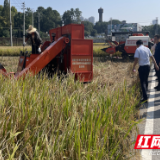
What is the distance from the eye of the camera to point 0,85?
16.0 feet

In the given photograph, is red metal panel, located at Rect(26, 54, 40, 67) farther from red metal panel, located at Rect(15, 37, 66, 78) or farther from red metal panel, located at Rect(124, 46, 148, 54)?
red metal panel, located at Rect(124, 46, 148, 54)

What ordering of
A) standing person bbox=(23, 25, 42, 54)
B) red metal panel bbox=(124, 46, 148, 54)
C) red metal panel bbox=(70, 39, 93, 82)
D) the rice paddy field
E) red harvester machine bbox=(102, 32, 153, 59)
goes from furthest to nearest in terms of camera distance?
red metal panel bbox=(124, 46, 148, 54)
red harvester machine bbox=(102, 32, 153, 59)
standing person bbox=(23, 25, 42, 54)
red metal panel bbox=(70, 39, 93, 82)
the rice paddy field

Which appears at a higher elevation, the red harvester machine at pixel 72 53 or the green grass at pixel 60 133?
the red harvester machine at pixel 72 53

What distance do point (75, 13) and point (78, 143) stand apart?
137 metres

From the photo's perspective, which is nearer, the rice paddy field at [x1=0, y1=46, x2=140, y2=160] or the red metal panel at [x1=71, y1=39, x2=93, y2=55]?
the rice paddy field at [x1=0, y1=46, x2=140, y2=160]

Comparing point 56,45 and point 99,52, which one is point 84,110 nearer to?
→ point 56,45

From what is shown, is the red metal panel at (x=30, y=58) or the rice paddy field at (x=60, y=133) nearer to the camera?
the rice paddy field at (x=60, y=133)

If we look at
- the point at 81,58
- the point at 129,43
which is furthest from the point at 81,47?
the point at 129,43

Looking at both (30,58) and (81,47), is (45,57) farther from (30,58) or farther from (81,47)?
(81,47)

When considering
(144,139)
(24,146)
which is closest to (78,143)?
(24,146)

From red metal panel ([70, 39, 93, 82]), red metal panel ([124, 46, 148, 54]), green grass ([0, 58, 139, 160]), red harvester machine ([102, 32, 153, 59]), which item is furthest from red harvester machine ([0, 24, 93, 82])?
red metal panel ([124, 46, 148, 54])

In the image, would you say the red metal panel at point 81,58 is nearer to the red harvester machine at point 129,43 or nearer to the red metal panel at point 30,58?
the red metal panel at point 30,58

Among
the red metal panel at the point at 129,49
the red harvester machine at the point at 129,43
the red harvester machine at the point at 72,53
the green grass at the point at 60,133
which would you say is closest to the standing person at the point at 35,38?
the red harvester machine at the point at 72,53

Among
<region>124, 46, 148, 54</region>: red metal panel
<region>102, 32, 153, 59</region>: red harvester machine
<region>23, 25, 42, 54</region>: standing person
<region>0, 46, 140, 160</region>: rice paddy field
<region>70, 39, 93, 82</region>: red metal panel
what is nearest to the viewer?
<region>0, 46, 140, 160</region>: rice paddy field
